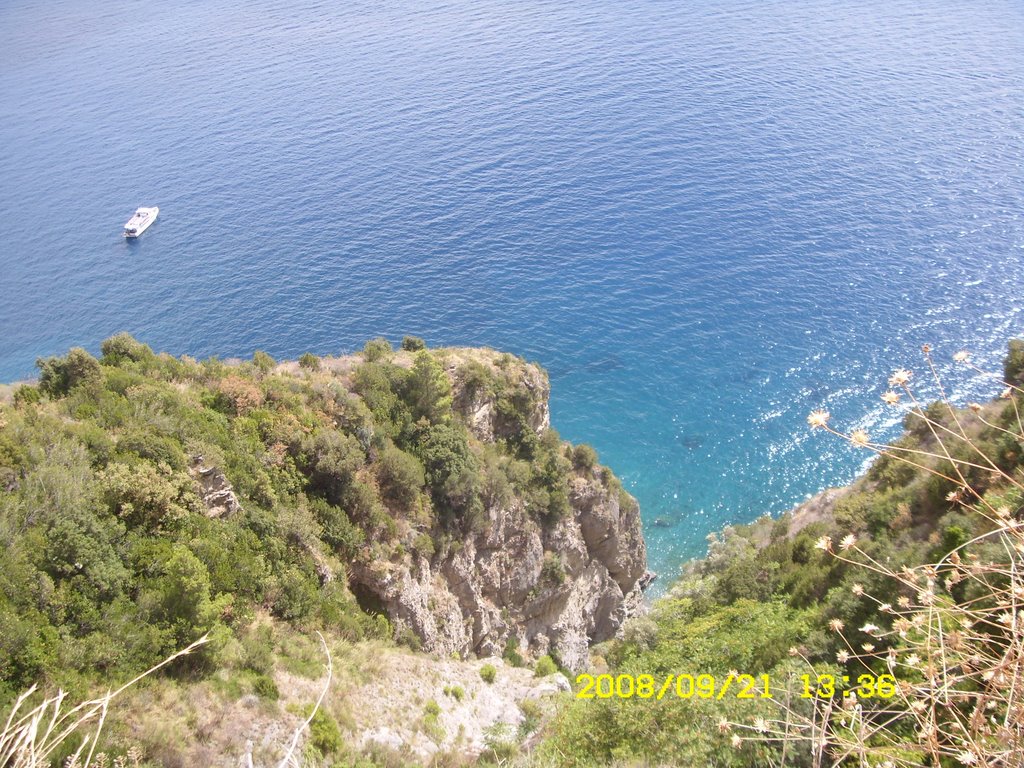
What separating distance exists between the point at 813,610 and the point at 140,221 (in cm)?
8629

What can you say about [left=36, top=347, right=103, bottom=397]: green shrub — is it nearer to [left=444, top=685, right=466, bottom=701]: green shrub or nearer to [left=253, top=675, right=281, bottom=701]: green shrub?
[left=253, top=675, right=281, bottom=701]: green shrub

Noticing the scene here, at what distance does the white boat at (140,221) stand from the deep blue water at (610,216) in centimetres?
122

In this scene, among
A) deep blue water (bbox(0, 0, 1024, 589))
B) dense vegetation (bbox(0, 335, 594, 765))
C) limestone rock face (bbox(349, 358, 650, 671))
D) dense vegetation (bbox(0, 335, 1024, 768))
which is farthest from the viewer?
deep blue water (bbox(0, 0, 1024, 589))

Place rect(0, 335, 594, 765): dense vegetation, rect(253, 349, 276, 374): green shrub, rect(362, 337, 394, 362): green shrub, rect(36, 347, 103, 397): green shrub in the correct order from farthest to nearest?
rect(362, 337, 394, 362): green shrub < rect(253, 349, 276, 374): green shrub < rect(36, 347, 103, 397): green shrub < rect(0, 335, 594, 765): dense vegetation

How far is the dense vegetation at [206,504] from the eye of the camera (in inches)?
713

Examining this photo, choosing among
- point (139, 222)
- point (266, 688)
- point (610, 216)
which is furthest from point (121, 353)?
point (139, 222)

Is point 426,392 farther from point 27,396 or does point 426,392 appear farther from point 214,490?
point 27,396

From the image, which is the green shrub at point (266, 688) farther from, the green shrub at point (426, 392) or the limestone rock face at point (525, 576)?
the green shrub at point (426, 392)

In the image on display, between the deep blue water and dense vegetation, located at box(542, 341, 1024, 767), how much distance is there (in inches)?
856

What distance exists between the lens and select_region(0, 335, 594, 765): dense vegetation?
59.4ft
